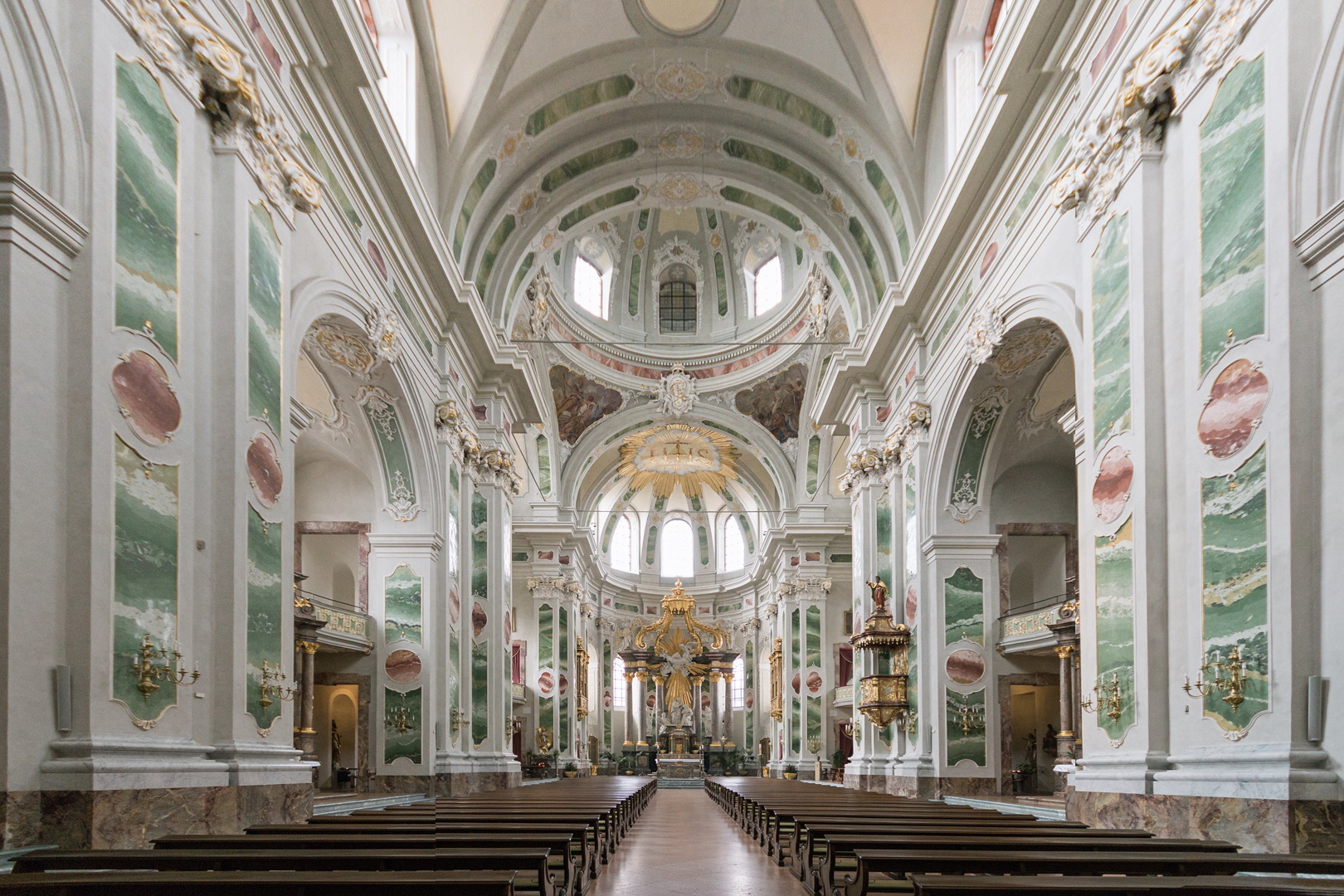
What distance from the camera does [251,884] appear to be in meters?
3.79

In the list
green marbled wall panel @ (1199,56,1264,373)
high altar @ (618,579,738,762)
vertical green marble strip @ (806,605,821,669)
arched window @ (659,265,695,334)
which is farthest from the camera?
high altar @ (618,579,738,762)

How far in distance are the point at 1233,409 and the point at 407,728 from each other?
465 inches

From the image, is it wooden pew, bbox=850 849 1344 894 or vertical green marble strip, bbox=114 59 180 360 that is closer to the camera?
wooden pew, bbox=850 849 1344 894

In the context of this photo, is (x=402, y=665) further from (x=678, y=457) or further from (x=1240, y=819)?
(x=678, y=457)

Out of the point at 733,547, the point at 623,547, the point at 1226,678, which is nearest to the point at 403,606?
the point at 1226,678

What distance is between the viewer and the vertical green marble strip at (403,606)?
1581cm

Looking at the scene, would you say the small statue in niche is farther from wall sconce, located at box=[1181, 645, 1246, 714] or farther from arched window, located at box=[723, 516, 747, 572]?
arched window, located at box=[723, 516, 747, 572]

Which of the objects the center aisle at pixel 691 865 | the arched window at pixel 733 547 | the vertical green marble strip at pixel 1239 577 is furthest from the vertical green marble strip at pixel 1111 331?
the arched window at pixel 733 547

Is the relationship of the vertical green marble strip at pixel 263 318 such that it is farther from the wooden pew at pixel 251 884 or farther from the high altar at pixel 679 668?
the high altar at pixel 679 668

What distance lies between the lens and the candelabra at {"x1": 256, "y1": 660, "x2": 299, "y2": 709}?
8.87m

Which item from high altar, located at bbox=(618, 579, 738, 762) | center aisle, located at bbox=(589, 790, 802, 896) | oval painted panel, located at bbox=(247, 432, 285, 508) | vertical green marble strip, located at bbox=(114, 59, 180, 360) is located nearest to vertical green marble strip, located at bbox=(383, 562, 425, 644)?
center aisle, located at bbox=(589, 790, 802, 896)

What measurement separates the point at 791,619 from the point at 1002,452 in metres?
16.0

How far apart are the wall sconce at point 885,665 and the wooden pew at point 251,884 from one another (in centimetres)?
1379

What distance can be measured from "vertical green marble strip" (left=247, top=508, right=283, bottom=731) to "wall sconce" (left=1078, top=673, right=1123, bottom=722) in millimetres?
6877
